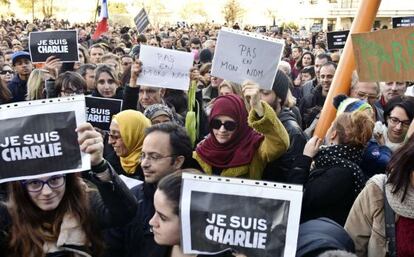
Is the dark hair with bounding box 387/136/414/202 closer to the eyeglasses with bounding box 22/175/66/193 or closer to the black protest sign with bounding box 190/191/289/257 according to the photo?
the black protest sign with bounding box 190/191/289/257

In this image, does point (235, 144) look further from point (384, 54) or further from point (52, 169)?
point (52, 169)

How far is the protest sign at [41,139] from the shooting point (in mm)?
2154

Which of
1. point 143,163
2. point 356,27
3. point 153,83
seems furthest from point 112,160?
point 356,27

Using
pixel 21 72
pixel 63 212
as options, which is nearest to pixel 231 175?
pixel 63 212

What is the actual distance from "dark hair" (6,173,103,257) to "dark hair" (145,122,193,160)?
70 cm

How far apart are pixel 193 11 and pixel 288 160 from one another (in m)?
69.9

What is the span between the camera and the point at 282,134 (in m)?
3.21

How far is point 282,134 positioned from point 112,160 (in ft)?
4.11

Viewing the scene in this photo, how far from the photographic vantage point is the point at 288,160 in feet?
11.1

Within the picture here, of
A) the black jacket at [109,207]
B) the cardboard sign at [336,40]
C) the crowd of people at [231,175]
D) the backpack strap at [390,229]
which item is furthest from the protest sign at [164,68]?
the cardboard sign at [336,40]

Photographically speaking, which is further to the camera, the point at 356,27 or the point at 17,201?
the point at 356,27

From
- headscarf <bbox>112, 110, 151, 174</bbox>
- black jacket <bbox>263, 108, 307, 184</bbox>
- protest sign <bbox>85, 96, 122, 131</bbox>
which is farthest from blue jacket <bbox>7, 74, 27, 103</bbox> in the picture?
black jacket <bbox>263, 108, 307, 184</bbox>

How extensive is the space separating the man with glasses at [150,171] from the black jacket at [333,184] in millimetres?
652

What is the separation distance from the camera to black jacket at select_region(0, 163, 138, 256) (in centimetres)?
231
